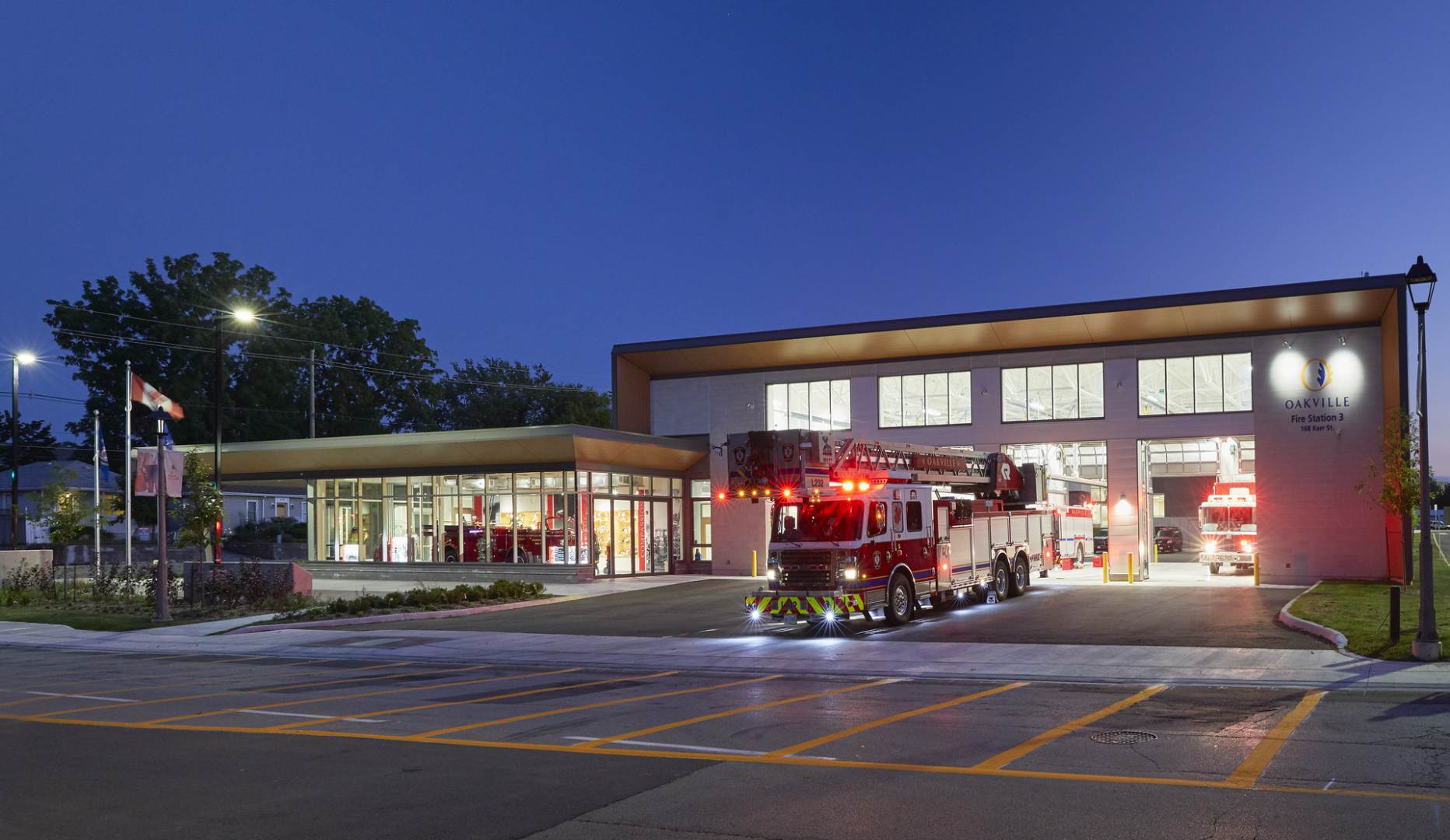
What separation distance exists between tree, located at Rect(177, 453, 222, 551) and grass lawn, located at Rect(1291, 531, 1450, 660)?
26545mm

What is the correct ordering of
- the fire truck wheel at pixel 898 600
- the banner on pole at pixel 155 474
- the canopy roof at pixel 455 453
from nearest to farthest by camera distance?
the fire truck wheel at pixel 898 600
the banner on pole at pixel 155 474
the canopy roof at pixel 455 453

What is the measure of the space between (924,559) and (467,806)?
17097mm

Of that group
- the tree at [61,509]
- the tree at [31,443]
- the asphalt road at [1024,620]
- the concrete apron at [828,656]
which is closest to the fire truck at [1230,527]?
the asphalt road at [1024,620]

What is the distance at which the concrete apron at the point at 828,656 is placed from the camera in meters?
15.9

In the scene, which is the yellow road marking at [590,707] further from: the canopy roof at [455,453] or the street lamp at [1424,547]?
the canopy roof at [455,453]

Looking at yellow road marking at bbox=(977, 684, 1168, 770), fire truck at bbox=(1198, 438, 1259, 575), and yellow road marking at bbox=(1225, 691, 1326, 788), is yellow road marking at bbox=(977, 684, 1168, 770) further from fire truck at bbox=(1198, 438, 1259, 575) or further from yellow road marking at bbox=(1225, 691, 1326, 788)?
fire truck at bbox=(1198, 438, 1259, 575)

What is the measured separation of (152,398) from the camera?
29594mm

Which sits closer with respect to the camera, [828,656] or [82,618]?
[828,656]

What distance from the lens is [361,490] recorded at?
4550 cm

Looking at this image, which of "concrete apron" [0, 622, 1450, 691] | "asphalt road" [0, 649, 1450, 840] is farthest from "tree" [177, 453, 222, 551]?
"asphalt road" [0, 649, 1450, 840]

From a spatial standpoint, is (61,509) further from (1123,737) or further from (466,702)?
(1123,737)

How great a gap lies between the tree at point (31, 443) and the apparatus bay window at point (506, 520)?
51979mm

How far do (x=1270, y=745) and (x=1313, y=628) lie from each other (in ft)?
35.5

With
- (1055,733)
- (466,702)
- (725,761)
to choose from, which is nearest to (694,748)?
(725,761)
